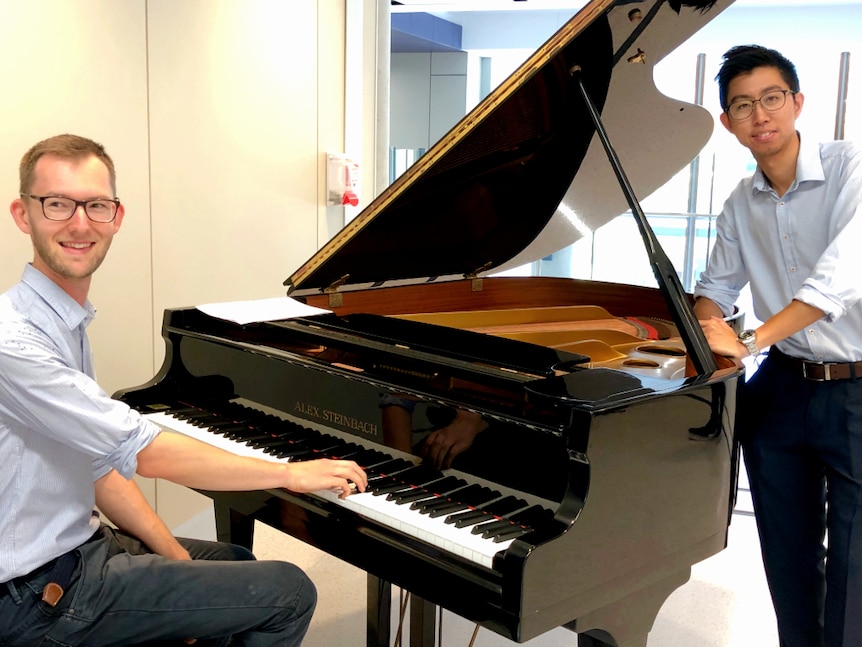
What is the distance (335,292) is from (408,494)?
3.41 feet

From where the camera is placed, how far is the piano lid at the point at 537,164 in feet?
6.45

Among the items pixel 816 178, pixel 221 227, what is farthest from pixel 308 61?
pixel 816 178

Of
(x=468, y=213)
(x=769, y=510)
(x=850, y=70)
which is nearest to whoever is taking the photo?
(x=769, y=510)

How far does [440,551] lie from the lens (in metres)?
1.53

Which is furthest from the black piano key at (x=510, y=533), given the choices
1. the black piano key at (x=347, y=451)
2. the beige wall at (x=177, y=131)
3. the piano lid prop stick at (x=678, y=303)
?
the beige wall at (x=177, y=131)

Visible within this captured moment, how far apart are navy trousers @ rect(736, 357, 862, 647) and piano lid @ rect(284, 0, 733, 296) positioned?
793mm

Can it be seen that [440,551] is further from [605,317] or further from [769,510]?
[605,317]

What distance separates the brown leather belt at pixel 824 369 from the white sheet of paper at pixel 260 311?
120 cm

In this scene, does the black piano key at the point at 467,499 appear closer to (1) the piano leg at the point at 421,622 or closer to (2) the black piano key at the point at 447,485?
(2) the black piano key at the point at 447,485

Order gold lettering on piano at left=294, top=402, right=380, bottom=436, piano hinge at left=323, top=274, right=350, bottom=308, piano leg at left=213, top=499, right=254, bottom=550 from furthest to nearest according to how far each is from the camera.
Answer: piano hinge at left=323, top=274, right=350, bottom=308
piano leg at left=213, top=499, right=254, bottom=550
gold lettering on piano at left=294, top=402, right=380, bottom=436

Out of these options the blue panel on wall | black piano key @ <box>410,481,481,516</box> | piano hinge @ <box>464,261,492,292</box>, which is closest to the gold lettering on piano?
black piano key @ <box>410,481,481,516</box>

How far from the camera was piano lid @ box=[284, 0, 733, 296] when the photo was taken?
197cm

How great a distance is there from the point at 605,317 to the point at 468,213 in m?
0.60

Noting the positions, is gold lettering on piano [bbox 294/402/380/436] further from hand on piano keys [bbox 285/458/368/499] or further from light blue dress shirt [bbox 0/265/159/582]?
light blue dress shirt [bbox 0/265/159/582]
